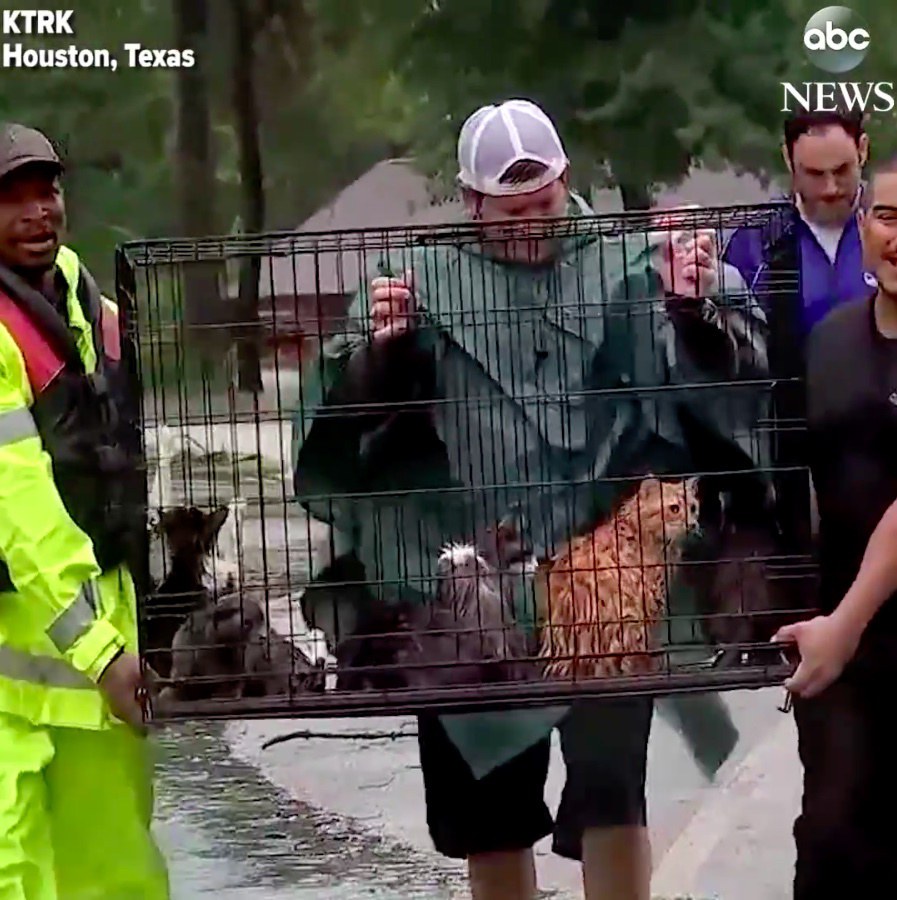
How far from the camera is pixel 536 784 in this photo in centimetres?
303

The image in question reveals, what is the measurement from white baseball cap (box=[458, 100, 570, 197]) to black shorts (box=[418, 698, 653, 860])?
36.1 inches

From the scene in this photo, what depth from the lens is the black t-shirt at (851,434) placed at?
2592mm

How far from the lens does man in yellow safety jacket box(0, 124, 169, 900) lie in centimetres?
240

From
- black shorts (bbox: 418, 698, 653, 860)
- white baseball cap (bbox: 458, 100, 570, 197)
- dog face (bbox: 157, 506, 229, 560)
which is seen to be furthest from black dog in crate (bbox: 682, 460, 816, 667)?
dog face (bbox: 157, 506, 229, 560)

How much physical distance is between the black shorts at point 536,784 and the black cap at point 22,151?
1.15 metres

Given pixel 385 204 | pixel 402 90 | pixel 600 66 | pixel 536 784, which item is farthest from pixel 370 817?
pixel 600 66

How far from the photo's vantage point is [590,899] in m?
3.11

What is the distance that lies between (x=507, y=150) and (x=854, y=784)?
3.84ft

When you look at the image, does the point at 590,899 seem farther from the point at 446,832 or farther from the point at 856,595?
the point at 856,595

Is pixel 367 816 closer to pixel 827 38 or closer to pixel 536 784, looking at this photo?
pixel 536 784

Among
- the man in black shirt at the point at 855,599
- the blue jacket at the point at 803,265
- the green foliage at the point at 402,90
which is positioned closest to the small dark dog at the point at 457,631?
the man in black shirt at the point at 855,599

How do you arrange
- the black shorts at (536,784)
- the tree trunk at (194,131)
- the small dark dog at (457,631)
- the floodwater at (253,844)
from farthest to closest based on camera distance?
1. the floodwater at (253,844)
2. the tree trunk at (194,131)
3. the black shorts at (536,784)
4. the small dark dog at (457,631)

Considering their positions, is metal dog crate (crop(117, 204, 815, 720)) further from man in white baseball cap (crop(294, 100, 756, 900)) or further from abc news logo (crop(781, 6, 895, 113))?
abc news logo (crop(781, 6, 895, 113))

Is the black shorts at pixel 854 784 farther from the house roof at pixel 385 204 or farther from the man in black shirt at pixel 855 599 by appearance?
the house roof at pixel 385 204
